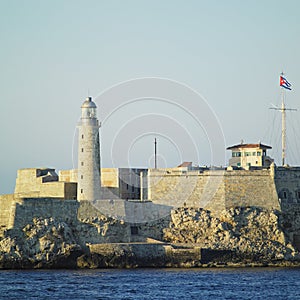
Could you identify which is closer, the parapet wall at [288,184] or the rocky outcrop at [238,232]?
the rocky outcrop at [238,232]

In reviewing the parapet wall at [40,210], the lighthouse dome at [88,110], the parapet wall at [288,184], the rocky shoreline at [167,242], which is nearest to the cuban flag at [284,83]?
the parapet wall at [288,184]

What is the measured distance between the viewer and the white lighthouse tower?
5247 cm

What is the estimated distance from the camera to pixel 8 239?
5053 centimetres

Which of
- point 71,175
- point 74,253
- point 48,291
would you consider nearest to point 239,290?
point 48,291

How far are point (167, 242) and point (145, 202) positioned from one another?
2563mm

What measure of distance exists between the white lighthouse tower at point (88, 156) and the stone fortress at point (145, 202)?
5 cm

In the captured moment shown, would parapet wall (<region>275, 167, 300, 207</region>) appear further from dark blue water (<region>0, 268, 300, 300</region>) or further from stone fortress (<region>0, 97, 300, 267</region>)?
dark blue water (<region>0, 268, 300, 300</region>)

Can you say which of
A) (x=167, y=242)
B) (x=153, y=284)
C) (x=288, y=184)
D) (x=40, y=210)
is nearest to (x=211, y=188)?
(x=167, y=242)

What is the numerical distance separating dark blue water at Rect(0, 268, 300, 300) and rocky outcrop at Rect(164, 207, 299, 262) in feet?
5.90

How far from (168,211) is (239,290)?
11.9 m

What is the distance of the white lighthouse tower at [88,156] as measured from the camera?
52469mm

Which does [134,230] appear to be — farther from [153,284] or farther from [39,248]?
[153,284]

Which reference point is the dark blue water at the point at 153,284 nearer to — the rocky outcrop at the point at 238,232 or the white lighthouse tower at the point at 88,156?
the rocky outcrop at the point at 238,232

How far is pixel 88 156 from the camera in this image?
52.4 metres
